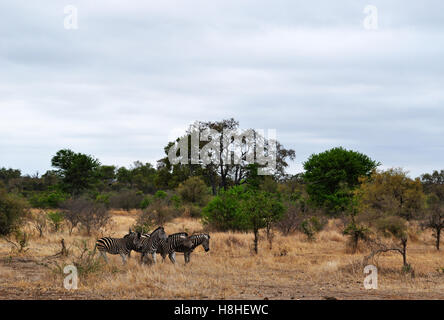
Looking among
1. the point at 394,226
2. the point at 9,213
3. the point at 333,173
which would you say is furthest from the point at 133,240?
the point at 333,173

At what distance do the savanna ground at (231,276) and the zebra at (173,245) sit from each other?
0.32 metres

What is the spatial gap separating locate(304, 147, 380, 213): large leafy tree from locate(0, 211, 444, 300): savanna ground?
18.4 metres

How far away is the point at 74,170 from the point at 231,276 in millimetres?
43948

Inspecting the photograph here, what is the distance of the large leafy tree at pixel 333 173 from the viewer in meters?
39.2

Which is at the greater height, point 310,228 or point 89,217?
point 89,217

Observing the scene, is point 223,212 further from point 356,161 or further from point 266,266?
point 356,161

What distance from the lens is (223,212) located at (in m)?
27.0

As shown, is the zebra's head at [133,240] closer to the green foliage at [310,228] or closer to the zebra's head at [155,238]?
the zebra's head at [155,238]

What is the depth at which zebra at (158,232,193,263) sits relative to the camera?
15.5 metres

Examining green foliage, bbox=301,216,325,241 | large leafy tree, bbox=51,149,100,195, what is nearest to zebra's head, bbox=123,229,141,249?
green foliage, bbox=301,216,325,241

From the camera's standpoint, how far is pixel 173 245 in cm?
1555

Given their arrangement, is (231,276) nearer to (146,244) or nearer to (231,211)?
(146,244)

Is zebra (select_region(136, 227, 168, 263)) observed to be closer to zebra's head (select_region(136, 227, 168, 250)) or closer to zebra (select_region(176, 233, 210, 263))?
zebra's head (select_region(136, 227, 168, 250))

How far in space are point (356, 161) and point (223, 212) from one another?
17943 millimetres
